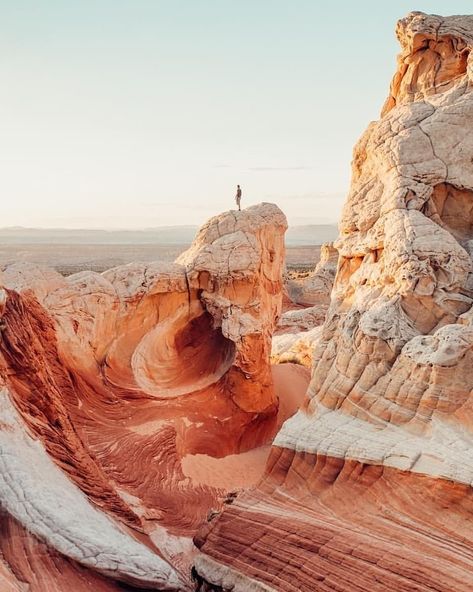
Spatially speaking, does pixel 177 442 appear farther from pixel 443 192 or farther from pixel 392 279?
pixel 443 192

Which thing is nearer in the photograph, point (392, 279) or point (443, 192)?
point (392, 279)

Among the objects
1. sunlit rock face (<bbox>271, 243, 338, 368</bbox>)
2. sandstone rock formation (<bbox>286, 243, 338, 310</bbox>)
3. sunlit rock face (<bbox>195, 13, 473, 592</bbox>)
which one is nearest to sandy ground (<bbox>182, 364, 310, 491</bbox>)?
sunlit rock face (<bbox>271, 243, 338, 368</bbox>)

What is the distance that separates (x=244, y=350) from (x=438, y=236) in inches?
219

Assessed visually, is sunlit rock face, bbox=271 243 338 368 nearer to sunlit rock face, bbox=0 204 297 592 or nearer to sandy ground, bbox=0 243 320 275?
sunlit rock face, bbox=0 204 297 592

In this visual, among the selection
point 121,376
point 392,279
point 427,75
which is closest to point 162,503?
point 121,376

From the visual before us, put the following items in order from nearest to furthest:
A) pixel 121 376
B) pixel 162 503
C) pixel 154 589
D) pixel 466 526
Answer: pixel 466 526
pixel 154 589
pixel 162 503
pixel 121 376

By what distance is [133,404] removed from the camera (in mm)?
11469

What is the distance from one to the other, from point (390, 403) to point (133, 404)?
5.87 metres

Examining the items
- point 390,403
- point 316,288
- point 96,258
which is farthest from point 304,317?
point 96,258

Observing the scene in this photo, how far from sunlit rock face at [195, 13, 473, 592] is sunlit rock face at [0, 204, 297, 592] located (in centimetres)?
143

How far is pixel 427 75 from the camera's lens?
9.74 m

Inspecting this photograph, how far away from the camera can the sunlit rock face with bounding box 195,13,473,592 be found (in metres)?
5.77

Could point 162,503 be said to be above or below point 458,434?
below

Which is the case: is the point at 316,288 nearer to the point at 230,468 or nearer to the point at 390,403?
the point at 230,468
